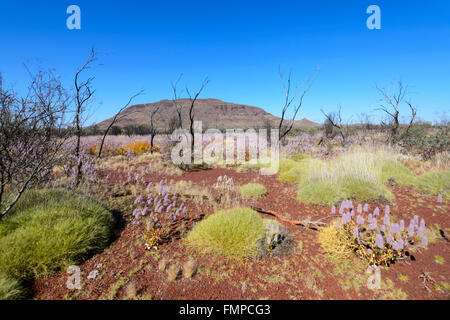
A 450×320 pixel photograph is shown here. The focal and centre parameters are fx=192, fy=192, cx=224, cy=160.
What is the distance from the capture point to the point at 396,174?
6.35 metres

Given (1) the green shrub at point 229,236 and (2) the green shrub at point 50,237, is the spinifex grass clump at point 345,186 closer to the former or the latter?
(1) the green shrub at point 229,236

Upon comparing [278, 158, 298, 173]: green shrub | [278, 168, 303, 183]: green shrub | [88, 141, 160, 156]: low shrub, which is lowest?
[278, 168, 303, 183]: green shrub

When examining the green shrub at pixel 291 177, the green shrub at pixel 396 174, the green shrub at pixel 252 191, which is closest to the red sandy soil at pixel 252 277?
the green shrub at pixel 252 191

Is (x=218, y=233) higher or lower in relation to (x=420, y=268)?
higher

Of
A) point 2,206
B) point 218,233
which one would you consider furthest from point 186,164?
point 218,233

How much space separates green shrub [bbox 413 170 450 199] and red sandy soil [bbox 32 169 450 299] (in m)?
2.57

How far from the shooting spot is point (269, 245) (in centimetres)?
273

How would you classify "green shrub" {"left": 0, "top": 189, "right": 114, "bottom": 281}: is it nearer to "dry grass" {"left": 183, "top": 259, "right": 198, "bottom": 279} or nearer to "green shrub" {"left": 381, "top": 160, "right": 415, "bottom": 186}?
"dry grass" {"left": 183, "top": 259, "right": 198, "bottom": 279}

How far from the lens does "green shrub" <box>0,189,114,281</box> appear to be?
2265 millimetres

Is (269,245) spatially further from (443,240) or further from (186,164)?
(186,164)

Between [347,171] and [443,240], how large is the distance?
328cm

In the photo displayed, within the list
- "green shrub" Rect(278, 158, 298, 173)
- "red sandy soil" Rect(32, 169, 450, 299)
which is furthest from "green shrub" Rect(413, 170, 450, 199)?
"green shrub" Rect(278, 158, 298, 173)

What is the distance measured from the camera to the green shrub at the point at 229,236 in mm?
2648
